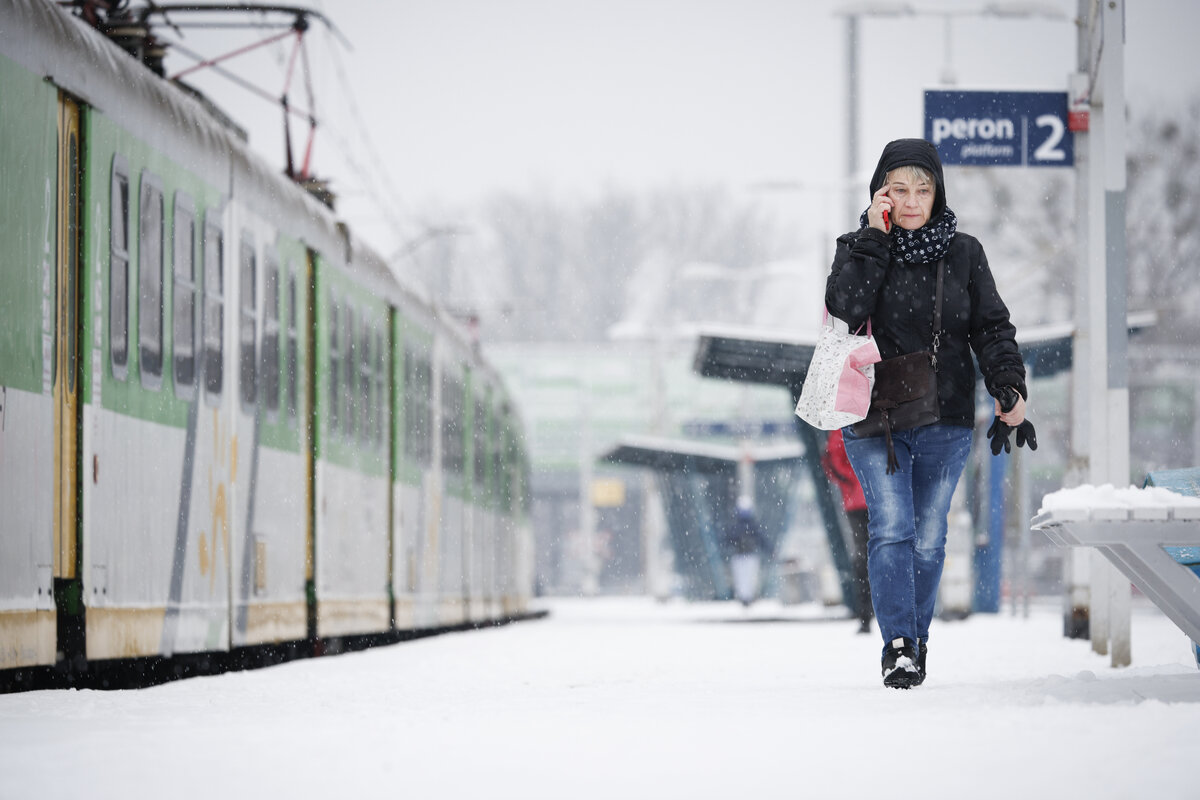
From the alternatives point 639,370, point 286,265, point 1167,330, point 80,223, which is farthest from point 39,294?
point 639,370

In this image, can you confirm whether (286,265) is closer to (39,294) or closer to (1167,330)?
(39,294)

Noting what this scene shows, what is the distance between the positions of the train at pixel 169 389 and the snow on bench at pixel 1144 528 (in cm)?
353

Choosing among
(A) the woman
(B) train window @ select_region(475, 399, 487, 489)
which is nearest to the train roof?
(A) the woman

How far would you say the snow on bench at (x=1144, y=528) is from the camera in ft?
18.8

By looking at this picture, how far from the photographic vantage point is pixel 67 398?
7.78 meters

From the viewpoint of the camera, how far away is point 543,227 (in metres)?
61.7

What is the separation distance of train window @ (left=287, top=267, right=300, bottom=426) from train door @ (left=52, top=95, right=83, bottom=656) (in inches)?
156

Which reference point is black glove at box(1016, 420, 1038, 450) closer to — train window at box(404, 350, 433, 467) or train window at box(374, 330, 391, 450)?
train window at box(374, 330, 391, 450)

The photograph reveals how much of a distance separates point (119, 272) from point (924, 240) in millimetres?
3399

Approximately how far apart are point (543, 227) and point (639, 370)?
245 inches

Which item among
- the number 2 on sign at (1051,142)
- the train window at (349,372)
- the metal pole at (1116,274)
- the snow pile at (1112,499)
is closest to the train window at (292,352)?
the train window at (349,372)

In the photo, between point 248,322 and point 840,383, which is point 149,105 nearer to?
point 248,322

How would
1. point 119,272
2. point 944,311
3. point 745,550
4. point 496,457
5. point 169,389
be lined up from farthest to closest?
point 745,550, point 496,457, point 169,389, point 119,272, point 944,311

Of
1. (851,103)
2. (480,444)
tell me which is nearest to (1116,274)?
(480,444)
